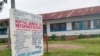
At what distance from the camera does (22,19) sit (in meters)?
6.75

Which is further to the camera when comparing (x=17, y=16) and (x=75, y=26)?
(x=75, y=26)

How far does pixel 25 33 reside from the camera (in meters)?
6.92

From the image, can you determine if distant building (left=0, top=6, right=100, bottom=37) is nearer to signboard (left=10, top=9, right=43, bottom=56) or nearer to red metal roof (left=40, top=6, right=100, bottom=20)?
red metal roof (left=40, top=6, right=100, bottom=20)

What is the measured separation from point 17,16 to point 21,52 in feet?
3.18

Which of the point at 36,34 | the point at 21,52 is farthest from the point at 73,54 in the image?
the point at 21,52

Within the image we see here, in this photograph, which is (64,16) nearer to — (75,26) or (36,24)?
(75,26)

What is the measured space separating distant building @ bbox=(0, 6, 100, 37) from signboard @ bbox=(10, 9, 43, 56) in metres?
20.1

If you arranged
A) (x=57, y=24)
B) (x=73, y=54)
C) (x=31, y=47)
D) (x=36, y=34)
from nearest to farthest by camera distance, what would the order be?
1. (x=31, y=47)
2. (x=36, y=34)
3. (x=73, y=54)
4. (x=57, y=24)

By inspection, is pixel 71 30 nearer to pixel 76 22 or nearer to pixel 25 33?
pixel 76 22

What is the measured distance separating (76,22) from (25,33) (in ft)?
80.5

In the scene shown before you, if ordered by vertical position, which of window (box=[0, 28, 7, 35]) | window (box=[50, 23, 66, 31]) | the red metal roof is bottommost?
window (box=[0, 28, 7, 35])

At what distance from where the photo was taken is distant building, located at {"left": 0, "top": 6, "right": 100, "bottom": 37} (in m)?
29.1

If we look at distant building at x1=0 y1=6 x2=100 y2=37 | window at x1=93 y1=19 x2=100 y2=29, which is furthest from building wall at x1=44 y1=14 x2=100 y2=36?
window at x1=93 y1=19 x2=100 y2=29

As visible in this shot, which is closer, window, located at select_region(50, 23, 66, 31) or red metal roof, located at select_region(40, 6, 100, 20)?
red metal roof, located at select_region(40, 6, 100, 20)
